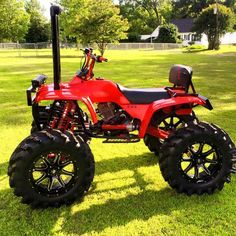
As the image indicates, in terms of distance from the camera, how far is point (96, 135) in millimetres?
4980

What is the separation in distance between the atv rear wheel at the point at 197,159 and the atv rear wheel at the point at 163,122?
0.56 m

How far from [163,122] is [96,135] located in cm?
133

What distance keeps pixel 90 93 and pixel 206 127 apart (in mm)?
1523

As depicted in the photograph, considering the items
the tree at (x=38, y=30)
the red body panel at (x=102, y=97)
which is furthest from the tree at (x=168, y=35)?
the red body panel at (x=102, y=97)

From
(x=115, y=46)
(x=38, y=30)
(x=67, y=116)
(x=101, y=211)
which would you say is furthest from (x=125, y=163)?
(x=38, y=30)

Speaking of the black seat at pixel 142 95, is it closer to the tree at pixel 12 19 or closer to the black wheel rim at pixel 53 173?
the black wheel rim at pixel 53 173

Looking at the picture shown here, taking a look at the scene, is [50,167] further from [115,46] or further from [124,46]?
[124,46]

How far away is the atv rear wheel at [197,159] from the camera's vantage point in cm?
448

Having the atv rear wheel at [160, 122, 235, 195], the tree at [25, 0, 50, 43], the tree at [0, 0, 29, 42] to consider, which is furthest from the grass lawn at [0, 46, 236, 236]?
the tree at [25, 0, 50, 43]

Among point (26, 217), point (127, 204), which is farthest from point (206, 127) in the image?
point (26, 217)

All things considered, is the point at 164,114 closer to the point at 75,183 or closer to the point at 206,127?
the point at 206,127

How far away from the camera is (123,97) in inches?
189

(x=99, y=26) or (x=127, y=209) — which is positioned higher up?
(x=99, y=26)

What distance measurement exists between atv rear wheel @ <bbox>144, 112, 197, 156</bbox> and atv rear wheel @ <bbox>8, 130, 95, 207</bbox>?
1.44 meters
